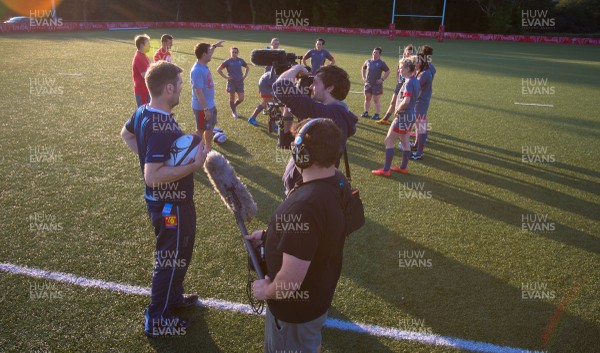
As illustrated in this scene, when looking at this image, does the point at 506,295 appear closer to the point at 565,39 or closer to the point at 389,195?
the point at 389,195

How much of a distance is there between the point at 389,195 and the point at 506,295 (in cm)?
297

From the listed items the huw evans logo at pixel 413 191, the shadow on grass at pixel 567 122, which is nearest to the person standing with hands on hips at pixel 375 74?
the shadow on grass at pixel 567 122

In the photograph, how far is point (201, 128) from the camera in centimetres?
902

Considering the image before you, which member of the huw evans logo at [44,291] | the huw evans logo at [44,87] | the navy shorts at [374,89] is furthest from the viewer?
the huw evans logo at [44,87]

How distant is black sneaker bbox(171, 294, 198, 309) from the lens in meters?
4.43

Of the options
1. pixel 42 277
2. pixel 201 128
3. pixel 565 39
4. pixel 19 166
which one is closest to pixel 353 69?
pixel 201 128

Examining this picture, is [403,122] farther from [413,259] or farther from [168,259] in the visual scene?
[168,259]

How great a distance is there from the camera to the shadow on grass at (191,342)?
13.0ft

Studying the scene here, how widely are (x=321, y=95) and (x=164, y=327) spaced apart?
9.07 feet

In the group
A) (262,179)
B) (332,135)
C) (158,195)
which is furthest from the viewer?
(262,179)

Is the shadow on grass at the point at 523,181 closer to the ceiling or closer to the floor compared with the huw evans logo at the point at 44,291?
closer to the ceiling

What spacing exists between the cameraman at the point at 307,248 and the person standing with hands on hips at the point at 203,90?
18.2 feet

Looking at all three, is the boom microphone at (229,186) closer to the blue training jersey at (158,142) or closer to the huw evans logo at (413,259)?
the blue training jersey at (158,142)

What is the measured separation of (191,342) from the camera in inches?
159
